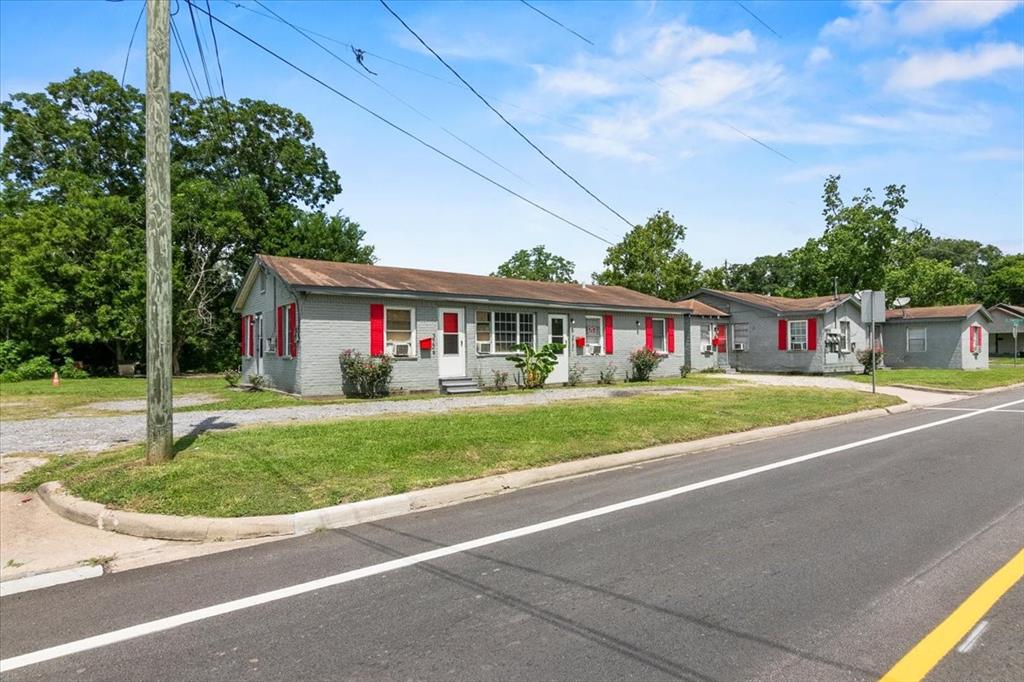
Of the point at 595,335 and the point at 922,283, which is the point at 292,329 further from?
the point at 922,283

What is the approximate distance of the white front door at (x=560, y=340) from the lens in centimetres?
2116

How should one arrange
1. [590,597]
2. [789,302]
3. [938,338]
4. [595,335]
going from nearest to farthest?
1. [590,597]
2. [595,335]
3. [789,302]
4. [938,338]

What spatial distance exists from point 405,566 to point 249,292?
19935 millimetres

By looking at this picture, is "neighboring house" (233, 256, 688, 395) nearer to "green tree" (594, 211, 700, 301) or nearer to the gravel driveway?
the gravel driveway

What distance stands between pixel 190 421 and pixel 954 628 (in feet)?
38.1

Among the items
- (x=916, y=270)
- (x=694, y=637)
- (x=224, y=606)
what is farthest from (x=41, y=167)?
(x=916, y=270)

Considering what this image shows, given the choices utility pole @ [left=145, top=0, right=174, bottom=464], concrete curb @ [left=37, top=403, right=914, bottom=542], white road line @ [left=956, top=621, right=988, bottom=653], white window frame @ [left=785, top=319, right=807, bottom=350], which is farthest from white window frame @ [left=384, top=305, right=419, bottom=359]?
white window frame @ [left=785, top=319, right=807, bottom=350]

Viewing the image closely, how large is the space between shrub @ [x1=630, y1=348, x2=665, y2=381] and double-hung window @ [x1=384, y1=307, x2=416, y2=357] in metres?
9.23

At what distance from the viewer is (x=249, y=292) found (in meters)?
22.2

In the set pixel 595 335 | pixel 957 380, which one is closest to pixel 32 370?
pixel 595 335

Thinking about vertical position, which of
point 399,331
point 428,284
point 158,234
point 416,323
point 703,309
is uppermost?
point 428,284

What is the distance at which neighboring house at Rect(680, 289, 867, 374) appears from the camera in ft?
93.8

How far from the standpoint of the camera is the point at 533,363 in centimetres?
2003

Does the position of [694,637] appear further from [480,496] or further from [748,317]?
[748,317]
